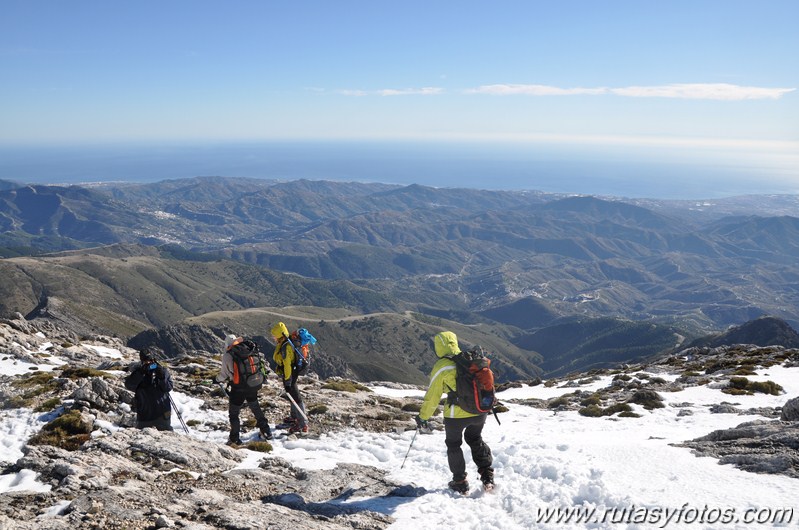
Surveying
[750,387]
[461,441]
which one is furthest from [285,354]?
[750,387]

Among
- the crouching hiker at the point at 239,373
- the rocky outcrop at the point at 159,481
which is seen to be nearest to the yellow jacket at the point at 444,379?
the rocky outcrop at the point at 159,481

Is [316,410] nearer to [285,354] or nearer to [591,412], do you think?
[285,354]

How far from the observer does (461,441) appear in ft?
40.1

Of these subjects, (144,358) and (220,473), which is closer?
(220,473)

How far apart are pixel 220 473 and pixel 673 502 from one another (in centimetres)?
1108

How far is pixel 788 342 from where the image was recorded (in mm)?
194250

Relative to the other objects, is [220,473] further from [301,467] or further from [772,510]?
[772,510]

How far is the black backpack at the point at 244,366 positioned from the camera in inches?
652

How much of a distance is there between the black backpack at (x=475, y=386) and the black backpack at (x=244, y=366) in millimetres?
8096

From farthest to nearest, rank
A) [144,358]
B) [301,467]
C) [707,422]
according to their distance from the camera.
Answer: [707,422] → [144,358] → [301,467]

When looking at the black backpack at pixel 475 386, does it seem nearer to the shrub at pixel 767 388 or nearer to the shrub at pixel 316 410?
the shrub at pixel 316 410

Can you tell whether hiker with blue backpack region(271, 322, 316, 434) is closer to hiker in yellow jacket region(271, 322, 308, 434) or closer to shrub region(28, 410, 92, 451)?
hiker in yellow jacket region(271, 322, 308, 434)

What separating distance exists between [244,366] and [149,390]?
313 centimetres

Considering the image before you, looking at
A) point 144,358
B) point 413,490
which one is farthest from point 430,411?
point 144,358
